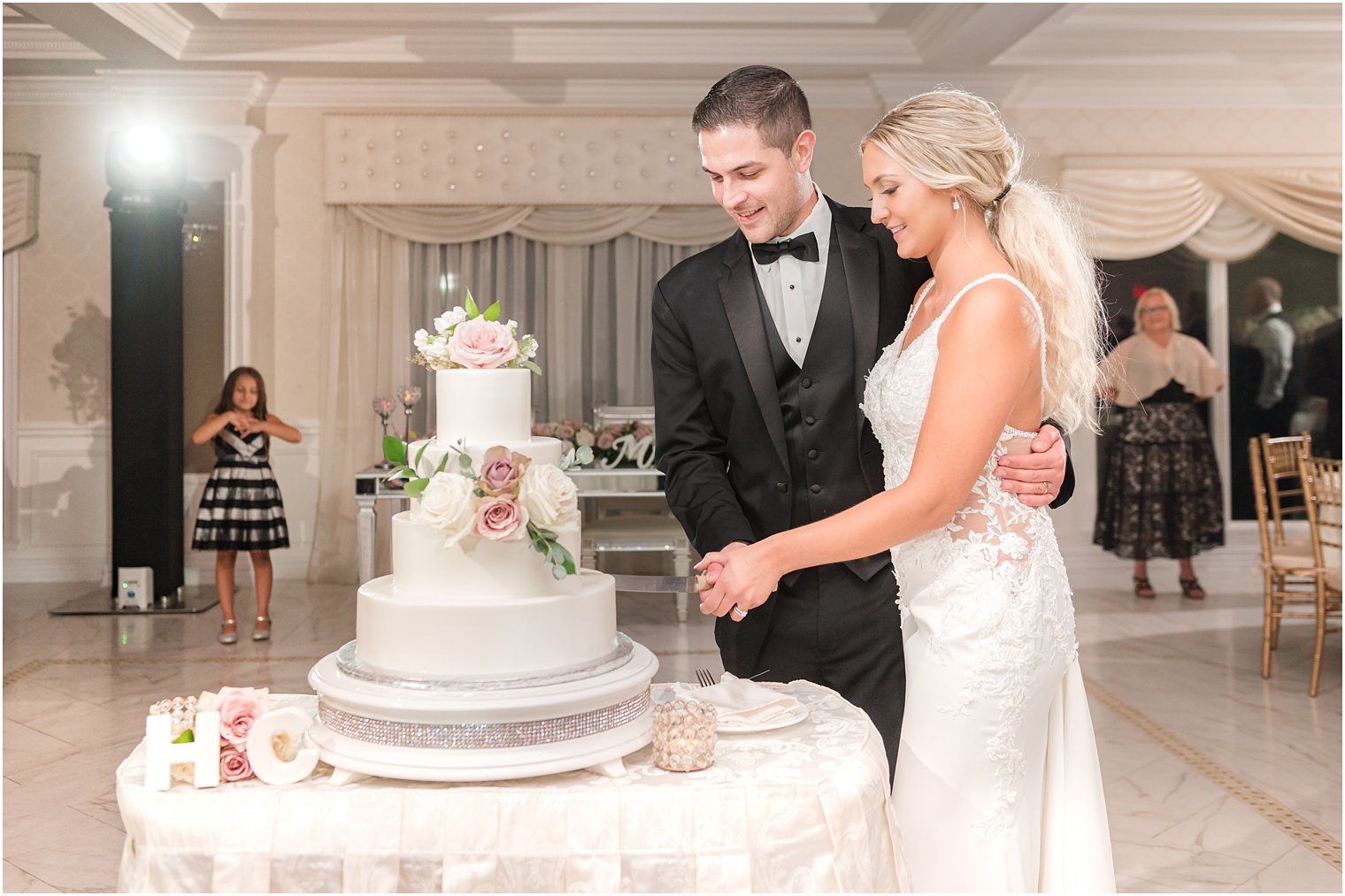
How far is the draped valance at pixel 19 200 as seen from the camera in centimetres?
824

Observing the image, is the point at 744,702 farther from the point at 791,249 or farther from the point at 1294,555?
the point at 1294,555

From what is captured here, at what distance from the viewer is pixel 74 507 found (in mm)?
8477

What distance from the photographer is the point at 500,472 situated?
1.64m

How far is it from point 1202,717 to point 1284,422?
4.64 meters

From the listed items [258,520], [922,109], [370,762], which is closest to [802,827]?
[370,762]

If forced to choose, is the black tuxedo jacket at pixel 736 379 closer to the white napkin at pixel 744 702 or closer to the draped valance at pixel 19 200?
the white napkin at pixel 744 702

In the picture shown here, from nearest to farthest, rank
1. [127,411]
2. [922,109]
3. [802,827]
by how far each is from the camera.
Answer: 1. [802,827]
2. [922,109]
3. [127,411]

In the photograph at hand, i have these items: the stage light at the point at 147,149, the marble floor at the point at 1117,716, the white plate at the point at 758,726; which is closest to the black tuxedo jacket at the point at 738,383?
the white plate at the point at 758,726

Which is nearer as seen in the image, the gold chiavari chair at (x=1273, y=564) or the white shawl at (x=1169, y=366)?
the gold chiavari chair at (x=1273, y=564)

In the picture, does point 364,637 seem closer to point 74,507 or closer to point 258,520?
point 258,520

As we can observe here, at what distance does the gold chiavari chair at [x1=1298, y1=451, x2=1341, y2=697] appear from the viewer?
5.53m

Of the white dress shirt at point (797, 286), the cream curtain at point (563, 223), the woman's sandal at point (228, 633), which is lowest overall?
the woman's sandal at point (228, 633)

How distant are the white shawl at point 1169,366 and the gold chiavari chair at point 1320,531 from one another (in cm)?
246

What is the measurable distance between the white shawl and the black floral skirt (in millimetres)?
160
